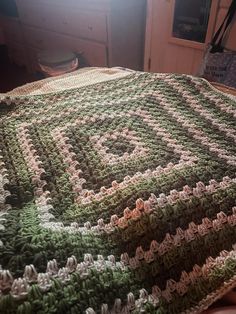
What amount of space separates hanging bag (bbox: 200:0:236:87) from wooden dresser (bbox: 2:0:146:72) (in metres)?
0.66

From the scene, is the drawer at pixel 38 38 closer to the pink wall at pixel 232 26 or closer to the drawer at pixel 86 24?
the drawer at pixel 86 24

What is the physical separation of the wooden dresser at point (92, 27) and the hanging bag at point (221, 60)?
0.66m

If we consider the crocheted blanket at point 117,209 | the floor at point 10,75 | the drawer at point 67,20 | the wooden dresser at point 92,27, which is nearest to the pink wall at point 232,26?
the wooden dresser at point 92,27

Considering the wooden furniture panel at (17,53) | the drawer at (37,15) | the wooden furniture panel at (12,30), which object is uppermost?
the drawer at (37,15)

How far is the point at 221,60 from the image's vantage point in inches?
52.4

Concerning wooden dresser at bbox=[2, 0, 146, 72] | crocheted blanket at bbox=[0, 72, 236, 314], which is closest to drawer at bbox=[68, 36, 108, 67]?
wooden dresser at bbox=[2, 0, 146, 72]

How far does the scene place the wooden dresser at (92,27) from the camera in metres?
1.83

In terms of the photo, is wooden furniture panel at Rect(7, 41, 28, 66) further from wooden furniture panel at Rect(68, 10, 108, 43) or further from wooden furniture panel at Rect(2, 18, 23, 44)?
wooden furniture panel at Rect(68, 10, 108, 43)

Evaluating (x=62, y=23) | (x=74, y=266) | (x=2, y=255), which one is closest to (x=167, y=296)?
(x=74, y=266)

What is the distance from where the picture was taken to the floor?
2586 mm

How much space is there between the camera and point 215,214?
0.54 meters

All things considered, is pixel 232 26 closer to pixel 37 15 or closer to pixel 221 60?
pixel 221 60

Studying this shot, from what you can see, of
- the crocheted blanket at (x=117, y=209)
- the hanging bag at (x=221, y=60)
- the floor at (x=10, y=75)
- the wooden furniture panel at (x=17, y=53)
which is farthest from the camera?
the wooden furniture panel at (x=17, y=53)

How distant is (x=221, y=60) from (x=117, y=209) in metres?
1.10
